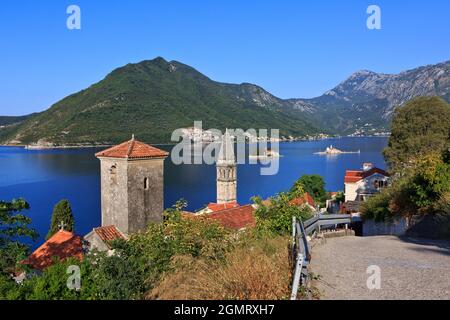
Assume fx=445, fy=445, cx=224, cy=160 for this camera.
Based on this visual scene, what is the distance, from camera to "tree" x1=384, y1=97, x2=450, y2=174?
28.0m

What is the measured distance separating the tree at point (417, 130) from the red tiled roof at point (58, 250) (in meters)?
18.9

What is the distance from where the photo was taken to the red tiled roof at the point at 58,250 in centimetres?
1855

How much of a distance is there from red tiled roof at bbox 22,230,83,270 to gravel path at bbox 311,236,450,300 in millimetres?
12811

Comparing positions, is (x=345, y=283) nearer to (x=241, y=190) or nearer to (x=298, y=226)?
(x=298, y=226)

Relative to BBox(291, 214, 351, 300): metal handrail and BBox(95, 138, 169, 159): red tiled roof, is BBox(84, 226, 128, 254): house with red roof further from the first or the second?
BBox(291, 214, 351, 300): metal handrail

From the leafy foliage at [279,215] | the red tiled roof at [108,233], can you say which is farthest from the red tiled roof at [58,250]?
the leafy foliage at [279,215]

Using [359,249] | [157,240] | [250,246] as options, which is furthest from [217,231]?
[359,249]

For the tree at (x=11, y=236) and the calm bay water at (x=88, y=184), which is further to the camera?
the calm bay water at (x=88, y=184)

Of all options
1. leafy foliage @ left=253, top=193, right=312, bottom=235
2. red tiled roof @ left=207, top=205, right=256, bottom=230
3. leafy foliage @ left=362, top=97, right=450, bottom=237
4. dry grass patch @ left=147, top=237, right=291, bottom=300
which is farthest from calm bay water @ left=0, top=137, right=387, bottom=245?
dry grass patch @ left=147, top=237, right=291, bottom=300

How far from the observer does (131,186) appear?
20.8 m

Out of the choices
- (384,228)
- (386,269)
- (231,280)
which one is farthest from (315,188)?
(231,280)

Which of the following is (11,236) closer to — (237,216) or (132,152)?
(132,152)

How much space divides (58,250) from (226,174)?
23.2 m

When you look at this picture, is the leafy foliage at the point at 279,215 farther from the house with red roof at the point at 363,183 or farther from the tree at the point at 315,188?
the tree at the point at 315,188
